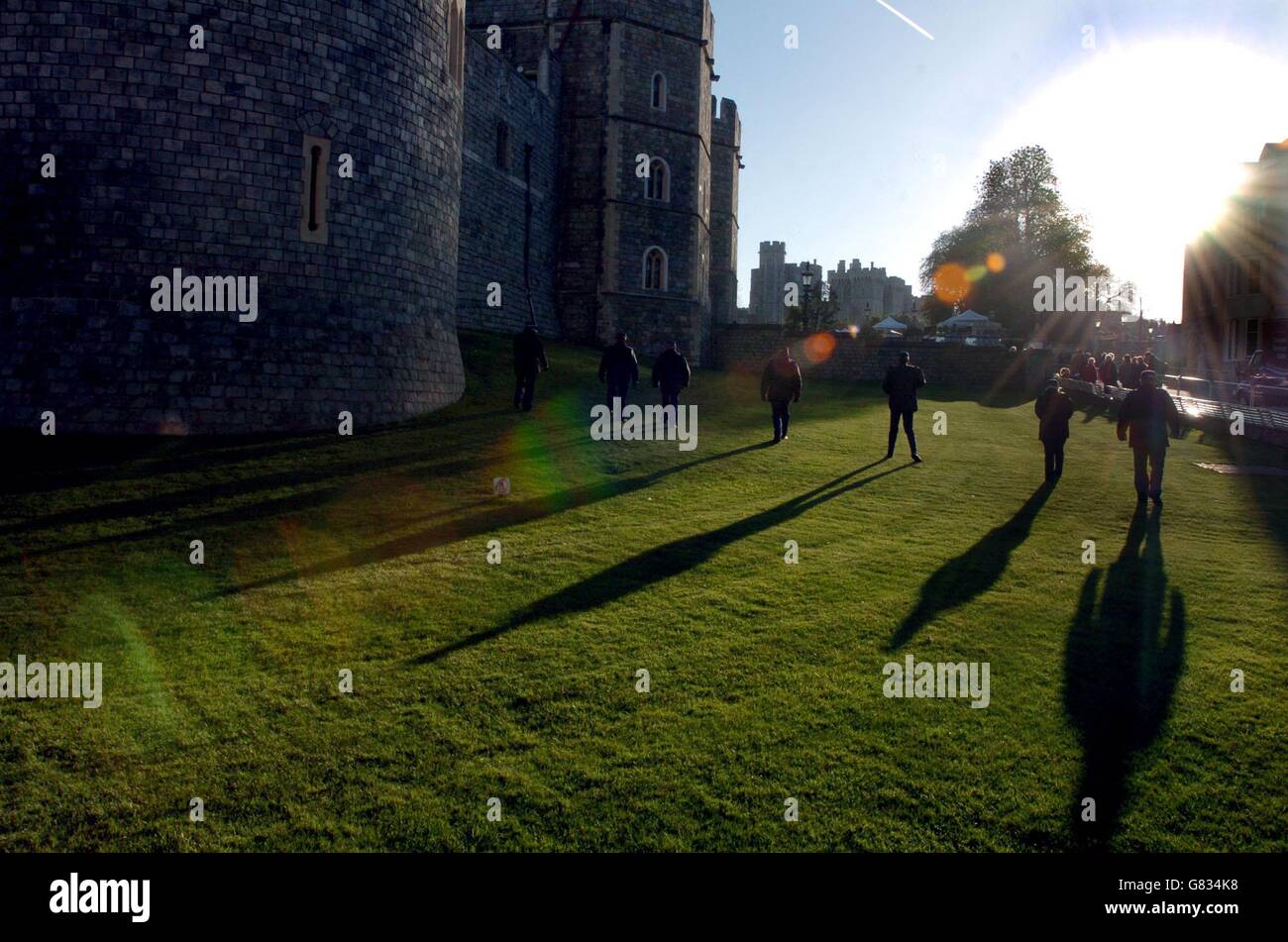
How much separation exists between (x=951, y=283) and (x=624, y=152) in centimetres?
3426

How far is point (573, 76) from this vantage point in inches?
1291

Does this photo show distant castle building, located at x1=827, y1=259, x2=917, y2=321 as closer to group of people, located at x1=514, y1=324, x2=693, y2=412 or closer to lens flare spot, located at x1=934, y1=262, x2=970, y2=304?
lens flare spot, located at x1=934, y1=262, x2=970, y2=304

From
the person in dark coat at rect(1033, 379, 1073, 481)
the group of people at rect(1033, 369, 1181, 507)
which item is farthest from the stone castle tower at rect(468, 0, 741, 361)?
the group of people at rect(1033, 369, 1181, 507)

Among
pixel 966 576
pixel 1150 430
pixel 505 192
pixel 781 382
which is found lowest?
pixel 966 576

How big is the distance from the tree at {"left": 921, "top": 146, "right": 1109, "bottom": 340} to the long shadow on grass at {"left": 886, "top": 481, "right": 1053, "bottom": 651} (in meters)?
48.7

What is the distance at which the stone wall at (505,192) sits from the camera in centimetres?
2647

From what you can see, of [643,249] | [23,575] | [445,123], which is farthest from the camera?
[643,249]

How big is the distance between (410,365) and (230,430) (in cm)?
347

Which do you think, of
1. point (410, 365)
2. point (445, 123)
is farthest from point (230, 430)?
point (445, 123)

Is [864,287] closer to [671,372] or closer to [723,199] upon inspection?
[723,199]

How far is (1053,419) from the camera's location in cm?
1386

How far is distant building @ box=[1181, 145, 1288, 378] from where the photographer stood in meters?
34.4

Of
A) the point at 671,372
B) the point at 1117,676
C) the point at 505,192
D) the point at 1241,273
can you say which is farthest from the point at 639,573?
the point at 1241,273
